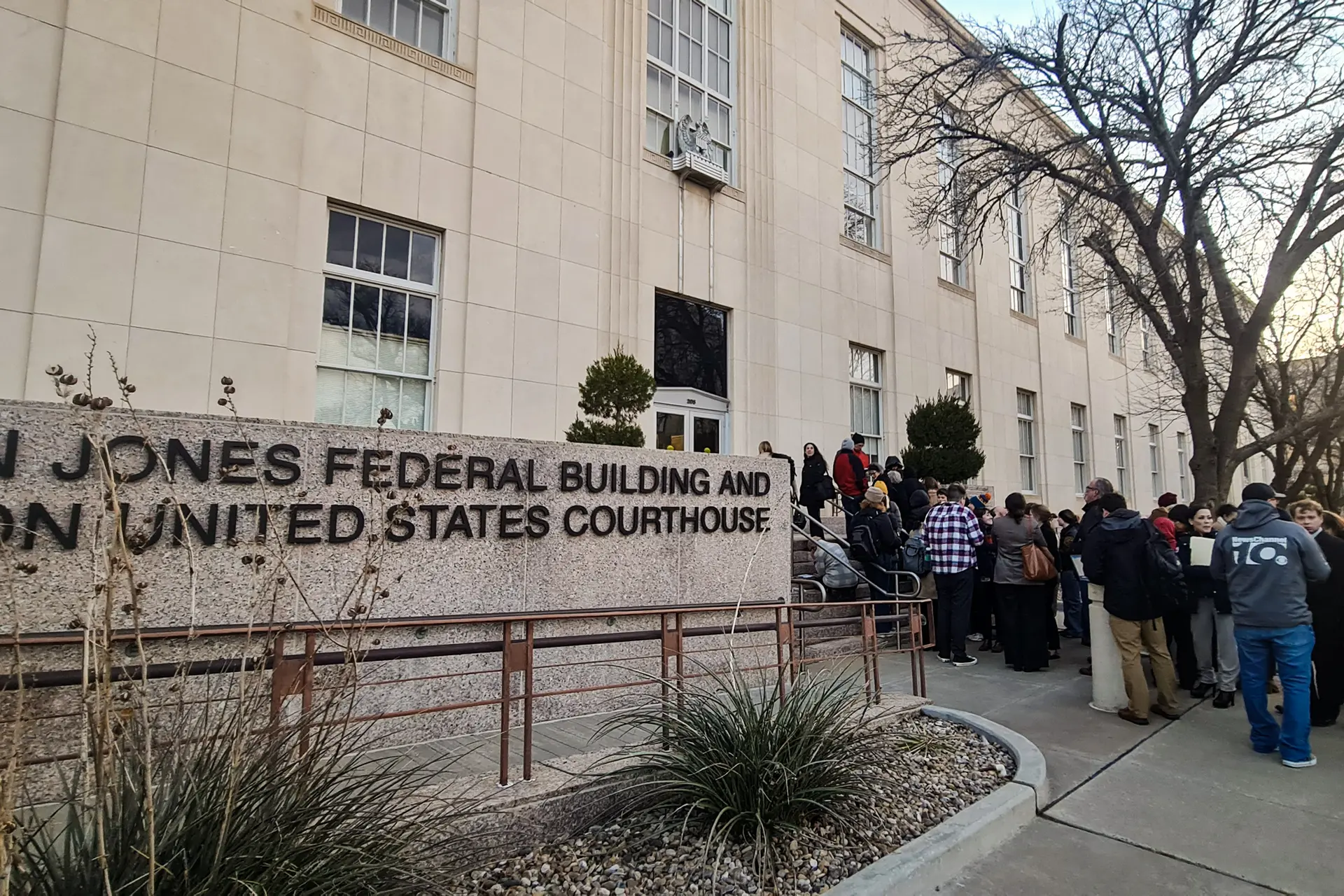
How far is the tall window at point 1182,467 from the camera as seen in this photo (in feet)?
109

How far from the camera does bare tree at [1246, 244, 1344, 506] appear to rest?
19.6 meters

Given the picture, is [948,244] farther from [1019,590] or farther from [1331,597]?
[1331,597]

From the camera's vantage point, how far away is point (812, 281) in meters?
15.4

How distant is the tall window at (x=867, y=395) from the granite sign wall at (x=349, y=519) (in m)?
10.2

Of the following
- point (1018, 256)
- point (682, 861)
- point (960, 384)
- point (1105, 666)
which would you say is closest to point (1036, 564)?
point (1105, 666)

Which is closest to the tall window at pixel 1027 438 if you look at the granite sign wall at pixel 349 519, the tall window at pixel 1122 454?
the tall window at pixel 1122 454

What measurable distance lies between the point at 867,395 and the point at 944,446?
2.81m

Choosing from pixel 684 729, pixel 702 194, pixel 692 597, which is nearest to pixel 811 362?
pixel 702 194

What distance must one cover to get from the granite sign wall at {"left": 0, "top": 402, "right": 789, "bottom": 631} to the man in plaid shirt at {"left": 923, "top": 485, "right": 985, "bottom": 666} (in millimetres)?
2746

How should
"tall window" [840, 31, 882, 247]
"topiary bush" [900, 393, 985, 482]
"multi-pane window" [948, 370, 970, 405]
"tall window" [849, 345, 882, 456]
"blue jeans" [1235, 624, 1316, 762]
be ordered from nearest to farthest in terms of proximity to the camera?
"blue jeans" [1235, 624, 1316, 762]
"topiary bush" [900, 393, 985, 482]
"tall window" [849, 345, 882, 456]
"tall window" [840, 31, 882, 247]
"multi-pane window" [948, 370, 970, 405]

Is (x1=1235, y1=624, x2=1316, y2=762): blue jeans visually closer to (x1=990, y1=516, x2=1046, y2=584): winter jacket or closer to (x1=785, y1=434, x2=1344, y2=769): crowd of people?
(x1=785, y1=434, x2=1344, y2=769): crowd of people

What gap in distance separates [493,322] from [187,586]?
642cm

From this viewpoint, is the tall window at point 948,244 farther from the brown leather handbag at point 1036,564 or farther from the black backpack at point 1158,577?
the black backpack at point 1158,577

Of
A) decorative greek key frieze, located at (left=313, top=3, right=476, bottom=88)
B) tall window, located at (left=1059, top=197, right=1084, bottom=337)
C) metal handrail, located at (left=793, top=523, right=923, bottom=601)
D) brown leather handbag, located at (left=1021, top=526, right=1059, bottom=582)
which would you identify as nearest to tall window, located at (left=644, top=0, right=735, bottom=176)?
decorative greek key frieze, located at (left=313, top=3, right=476, bottom=88)
